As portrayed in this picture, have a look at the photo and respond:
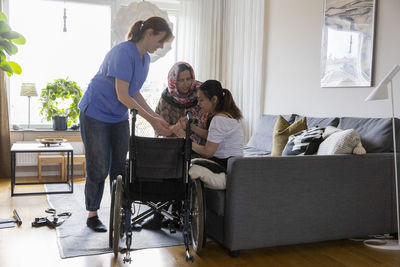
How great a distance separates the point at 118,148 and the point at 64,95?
2537 mm

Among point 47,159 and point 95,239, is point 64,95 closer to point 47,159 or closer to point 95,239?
point 47,159

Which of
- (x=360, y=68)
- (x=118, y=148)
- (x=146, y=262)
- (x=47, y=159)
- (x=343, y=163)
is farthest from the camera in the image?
(x=47, y=159)

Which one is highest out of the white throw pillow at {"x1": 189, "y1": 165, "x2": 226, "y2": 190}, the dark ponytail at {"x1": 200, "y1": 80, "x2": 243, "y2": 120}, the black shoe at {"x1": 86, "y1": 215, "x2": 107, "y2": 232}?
the dark ponytail at {"x1": 200, "y1": 80, "x2": 243, "y2": 120}

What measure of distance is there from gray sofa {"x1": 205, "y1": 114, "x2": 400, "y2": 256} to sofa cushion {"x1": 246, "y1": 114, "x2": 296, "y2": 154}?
1.28 meters

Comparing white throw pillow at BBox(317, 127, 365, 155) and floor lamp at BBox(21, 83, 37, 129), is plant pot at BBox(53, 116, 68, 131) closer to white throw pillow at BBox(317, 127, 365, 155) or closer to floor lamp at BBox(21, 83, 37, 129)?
floor lamp at BBox(21, 83, 37, 129)

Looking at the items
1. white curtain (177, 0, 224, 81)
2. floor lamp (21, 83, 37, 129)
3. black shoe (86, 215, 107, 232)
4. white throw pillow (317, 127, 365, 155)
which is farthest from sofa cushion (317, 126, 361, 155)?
floor lamp (21, 83, 37, 129)

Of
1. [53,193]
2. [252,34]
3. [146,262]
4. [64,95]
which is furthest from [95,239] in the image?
[252,34]

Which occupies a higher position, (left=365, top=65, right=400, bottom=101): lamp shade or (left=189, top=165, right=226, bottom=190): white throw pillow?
(left=365, top=65, right=400, bottom=101): lamp shade

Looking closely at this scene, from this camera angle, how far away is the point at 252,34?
4.94 m

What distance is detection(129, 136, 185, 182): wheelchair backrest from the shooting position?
224 cm

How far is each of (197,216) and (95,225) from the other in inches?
35.1

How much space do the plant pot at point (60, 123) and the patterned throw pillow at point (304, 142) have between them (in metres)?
2.96

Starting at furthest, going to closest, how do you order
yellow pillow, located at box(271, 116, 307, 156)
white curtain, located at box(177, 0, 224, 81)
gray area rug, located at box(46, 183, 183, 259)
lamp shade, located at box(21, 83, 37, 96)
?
white curtain, located at box(177, 0, 224, 81) < lamp shade, located at box(21, 83, 37, 96) < yellow pillow, located at box(271, 116, 307, 156) < gray area rug, located at box(46, 183, 183, 259)

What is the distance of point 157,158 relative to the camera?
227cm
